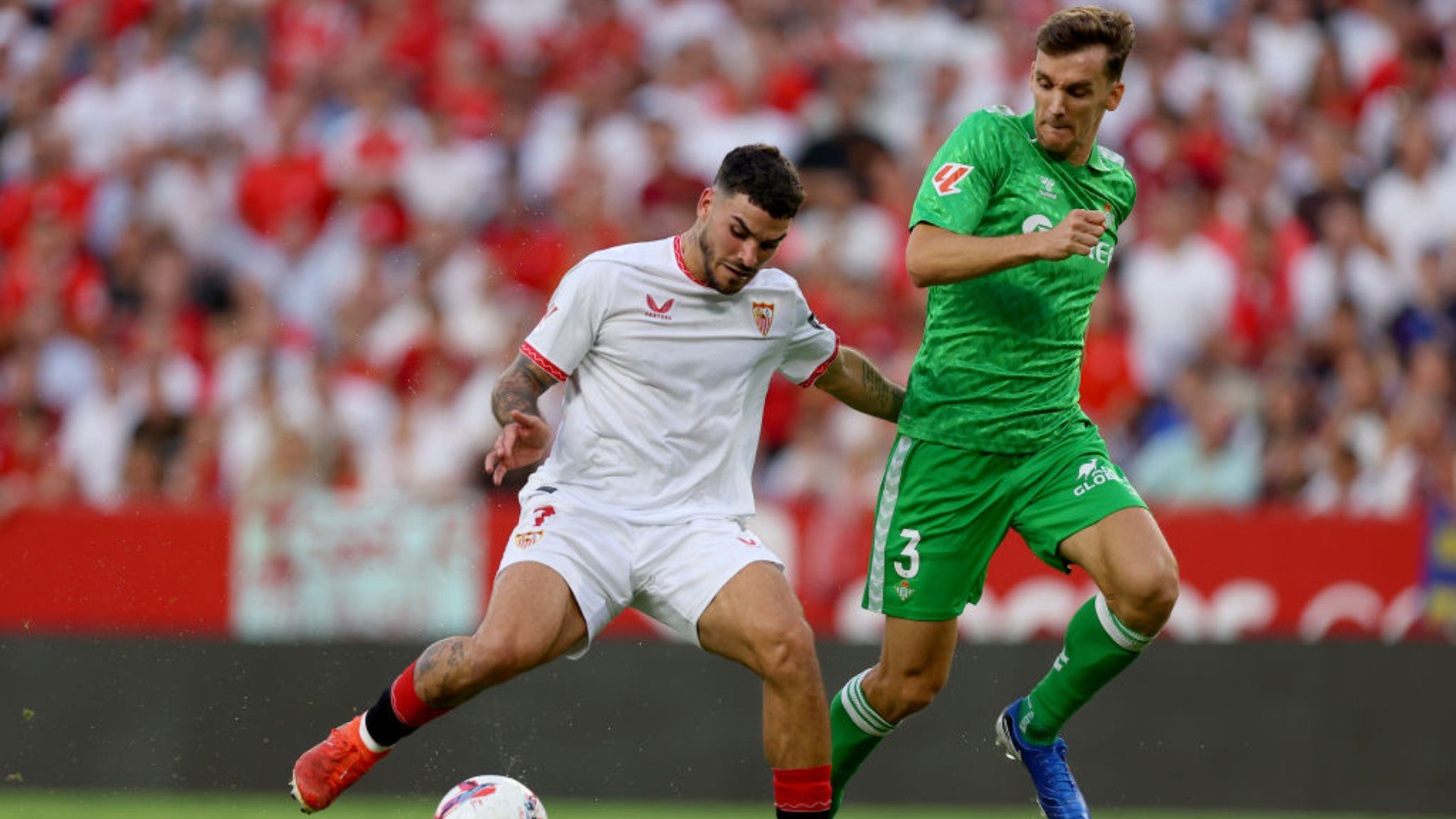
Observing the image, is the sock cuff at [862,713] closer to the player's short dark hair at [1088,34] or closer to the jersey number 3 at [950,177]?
the jersey number 3 at [950,177]

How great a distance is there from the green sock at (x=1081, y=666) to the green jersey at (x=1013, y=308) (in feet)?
2.13

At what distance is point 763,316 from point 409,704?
182 centimetres

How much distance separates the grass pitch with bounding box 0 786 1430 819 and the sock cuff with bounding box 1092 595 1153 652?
127 inches

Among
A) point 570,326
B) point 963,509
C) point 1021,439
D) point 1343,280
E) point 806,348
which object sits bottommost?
point 963,509

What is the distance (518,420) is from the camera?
6.64 metres

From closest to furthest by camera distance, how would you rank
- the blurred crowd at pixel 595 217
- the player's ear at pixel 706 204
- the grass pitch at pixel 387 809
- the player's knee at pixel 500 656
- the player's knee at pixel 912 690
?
the player's knee at pixel 500 656 → the player's ear at pixel 706 204 → the player's knee at pixel 912 690 → the grass pitch at pixel 387 809 → the blurred crowd at pixel 595 217

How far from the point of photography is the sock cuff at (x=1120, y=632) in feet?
23.5

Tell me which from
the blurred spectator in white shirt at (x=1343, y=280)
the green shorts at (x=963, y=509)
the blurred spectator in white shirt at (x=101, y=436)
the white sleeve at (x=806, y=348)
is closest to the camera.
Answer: the green shorts at (x=963, y=509)

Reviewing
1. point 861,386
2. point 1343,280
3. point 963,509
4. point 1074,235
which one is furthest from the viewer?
point 1343,280

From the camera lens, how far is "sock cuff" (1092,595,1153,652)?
7.16 metres

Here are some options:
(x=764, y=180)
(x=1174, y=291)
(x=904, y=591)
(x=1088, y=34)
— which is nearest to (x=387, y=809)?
(x=904, y=591)

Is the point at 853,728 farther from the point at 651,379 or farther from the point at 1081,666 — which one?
the point at 651,379

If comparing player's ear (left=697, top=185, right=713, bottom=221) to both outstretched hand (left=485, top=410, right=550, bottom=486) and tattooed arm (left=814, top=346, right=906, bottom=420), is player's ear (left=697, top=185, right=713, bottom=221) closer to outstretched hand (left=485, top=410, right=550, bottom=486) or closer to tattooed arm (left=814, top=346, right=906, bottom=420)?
Result: tattooed arm (left=814, top=346, right=906, bottom=420)

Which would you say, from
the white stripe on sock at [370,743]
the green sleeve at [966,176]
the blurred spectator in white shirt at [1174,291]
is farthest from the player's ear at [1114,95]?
the blurred spectator in white shirt at [1174,291]
